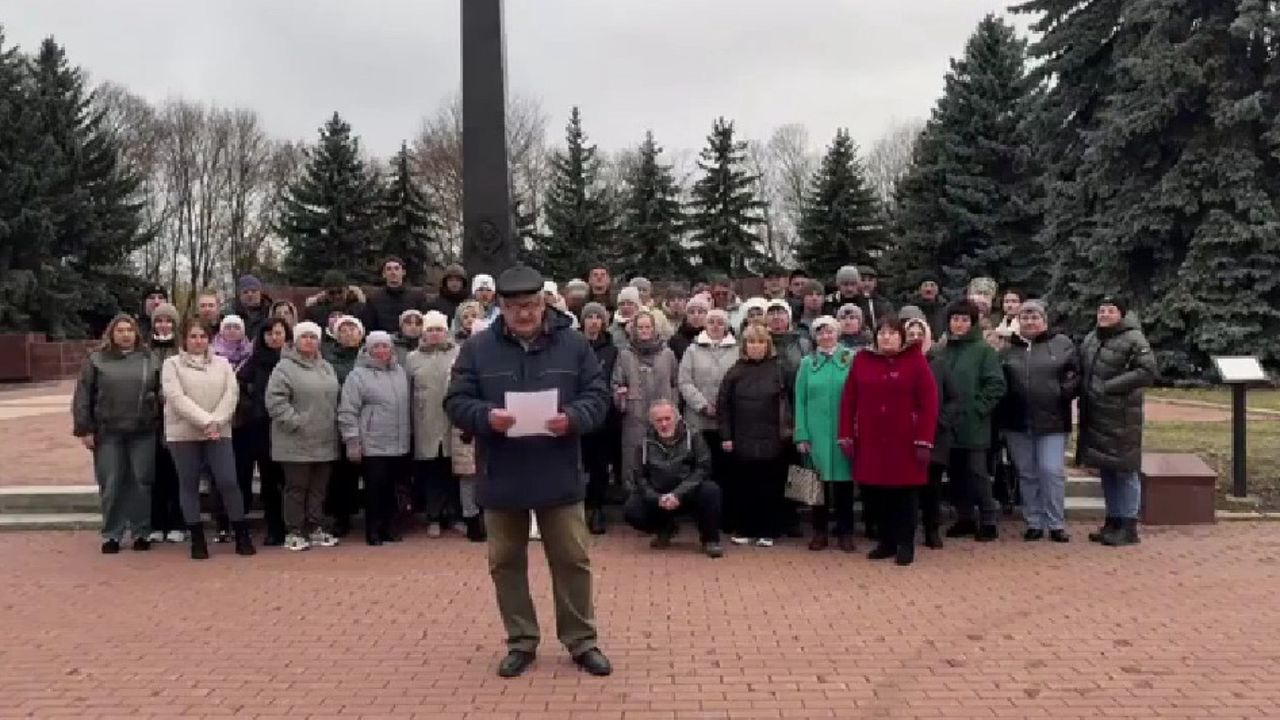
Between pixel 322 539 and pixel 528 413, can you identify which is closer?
pixel 528 413

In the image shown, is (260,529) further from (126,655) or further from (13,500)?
(126,655)

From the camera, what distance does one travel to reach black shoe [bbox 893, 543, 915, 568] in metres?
7.79

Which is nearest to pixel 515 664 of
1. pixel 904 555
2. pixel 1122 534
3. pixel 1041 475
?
pixel 904 555

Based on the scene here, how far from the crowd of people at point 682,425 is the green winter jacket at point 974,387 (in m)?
0.02

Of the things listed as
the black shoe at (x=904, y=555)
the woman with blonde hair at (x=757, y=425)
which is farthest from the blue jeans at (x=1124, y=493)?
the woman with blonde hair at (x=757, y=425)

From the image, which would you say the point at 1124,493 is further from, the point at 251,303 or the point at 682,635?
the point at 251,303

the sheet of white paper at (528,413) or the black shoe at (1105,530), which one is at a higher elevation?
the sheet of white paper at (528,413)

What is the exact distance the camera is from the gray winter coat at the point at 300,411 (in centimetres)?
848

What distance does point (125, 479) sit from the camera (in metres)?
8.70

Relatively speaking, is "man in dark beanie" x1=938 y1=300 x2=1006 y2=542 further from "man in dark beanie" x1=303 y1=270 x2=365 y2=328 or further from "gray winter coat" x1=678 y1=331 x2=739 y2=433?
"man in dark beanie" x1=303 y1=270 x2=365 y2=328

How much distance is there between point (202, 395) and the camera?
27.3ft

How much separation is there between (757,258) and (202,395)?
32753 millimetres

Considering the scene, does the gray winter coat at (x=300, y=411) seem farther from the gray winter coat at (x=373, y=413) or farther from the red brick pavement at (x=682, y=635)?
the red brick pavement at (x=682, y=635)

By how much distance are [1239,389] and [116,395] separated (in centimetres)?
919
